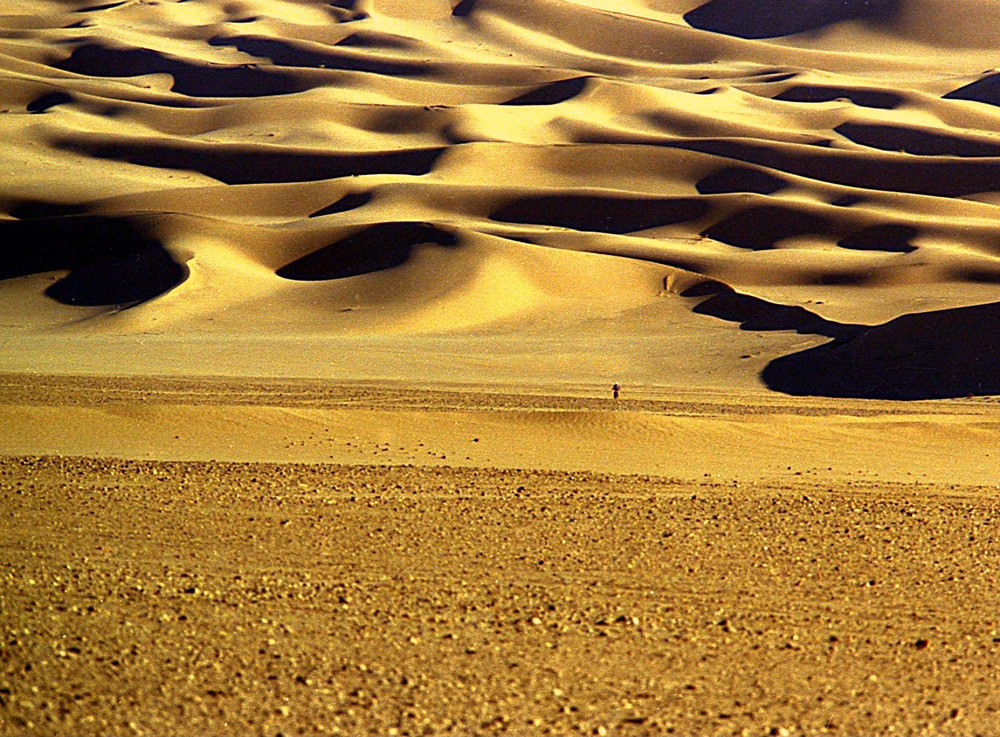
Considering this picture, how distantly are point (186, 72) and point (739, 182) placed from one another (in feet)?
149

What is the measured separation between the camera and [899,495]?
11.3m

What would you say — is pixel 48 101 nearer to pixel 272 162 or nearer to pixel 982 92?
pixel 272 162

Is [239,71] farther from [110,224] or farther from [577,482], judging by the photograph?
[577,482]

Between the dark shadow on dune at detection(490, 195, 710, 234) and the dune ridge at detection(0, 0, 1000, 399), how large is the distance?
10 centimetres

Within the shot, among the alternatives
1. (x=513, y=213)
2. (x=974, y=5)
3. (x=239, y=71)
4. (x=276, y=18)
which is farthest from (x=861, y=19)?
(x=513, y=213)

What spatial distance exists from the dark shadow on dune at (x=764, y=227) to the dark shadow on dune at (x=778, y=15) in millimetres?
79925

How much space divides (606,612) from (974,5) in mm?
120416

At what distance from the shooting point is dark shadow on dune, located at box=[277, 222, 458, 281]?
34.6 metres

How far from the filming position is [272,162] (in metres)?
53.9

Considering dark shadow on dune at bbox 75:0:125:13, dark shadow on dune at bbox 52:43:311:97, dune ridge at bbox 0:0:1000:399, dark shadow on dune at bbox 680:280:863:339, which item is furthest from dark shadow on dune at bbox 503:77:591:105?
dark shadow on dune at bbox 75:0:125:13

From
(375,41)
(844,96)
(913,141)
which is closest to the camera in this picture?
(913,141)

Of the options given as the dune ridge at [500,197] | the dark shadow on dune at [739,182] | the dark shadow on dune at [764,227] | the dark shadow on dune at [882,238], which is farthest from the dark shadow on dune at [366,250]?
the dark shadow on dune at [739,182]

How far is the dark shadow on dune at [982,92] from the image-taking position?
8100cm

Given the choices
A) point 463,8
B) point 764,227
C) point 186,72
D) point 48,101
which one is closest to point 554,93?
point 186,72
